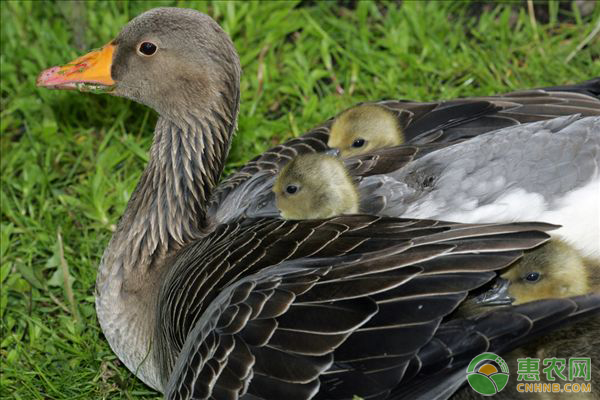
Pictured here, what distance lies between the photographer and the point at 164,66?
4.41 m

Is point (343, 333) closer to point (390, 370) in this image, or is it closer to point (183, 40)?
point (390, 370)

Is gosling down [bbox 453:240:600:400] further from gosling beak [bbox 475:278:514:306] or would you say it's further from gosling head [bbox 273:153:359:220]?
gosling head [bbox 273:153:359:220]

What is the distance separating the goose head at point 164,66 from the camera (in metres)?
4.36

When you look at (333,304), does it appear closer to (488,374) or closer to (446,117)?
(488,374)

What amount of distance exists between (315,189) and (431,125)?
808 millimetres

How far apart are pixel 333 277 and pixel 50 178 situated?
2.53 metres

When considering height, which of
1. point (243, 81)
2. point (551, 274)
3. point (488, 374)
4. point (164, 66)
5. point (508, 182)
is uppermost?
point (164, 66)

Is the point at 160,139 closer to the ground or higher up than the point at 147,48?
closer to the ground

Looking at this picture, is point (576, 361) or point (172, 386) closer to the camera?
point (576, 361)

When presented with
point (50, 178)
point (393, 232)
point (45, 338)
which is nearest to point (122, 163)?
point (50, 178)

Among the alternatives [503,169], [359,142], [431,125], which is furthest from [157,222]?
[503,169]

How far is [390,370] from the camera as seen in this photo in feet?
10.7

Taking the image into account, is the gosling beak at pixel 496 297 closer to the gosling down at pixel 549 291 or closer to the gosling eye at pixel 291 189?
the gosling down at pixel 549 291

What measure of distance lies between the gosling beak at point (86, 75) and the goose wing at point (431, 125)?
27.9 inches
